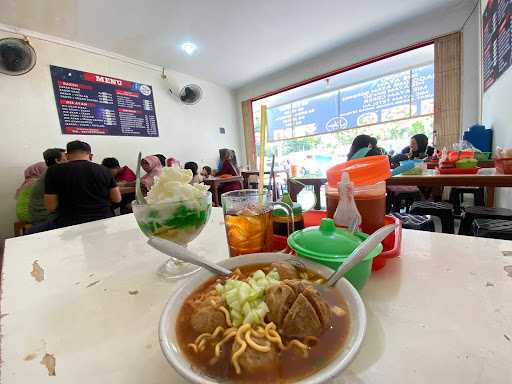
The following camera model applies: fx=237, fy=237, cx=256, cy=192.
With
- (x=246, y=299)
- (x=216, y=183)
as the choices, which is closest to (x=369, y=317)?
(x=246, y=299)

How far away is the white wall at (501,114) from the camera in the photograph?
221 centimetres

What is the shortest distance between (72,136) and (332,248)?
4.29 metres

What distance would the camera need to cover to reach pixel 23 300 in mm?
525

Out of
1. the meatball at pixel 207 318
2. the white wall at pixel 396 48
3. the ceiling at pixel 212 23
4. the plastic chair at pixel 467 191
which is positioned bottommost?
the plastic chair at pixel 467 191

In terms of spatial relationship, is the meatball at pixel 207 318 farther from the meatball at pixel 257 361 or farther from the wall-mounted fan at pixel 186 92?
the wall-mounted fan at pixel 186 92

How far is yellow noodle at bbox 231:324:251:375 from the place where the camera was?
10.6 inches

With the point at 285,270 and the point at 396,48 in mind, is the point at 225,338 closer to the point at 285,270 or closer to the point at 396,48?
the point at 285,270

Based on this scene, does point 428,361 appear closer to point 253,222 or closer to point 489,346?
point 489,346

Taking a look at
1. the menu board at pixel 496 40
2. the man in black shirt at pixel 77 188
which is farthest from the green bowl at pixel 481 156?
the man in black shirt at pixel 77 188

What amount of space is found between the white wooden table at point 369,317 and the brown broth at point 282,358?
51 millimetres

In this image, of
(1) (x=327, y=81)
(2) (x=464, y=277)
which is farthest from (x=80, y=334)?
(1) (x=327, y=81)

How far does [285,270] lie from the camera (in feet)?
1.37

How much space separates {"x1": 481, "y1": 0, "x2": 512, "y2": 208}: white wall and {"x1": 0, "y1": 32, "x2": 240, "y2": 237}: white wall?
473 centimetres

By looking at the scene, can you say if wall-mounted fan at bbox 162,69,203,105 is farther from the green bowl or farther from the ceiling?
the green bowl
